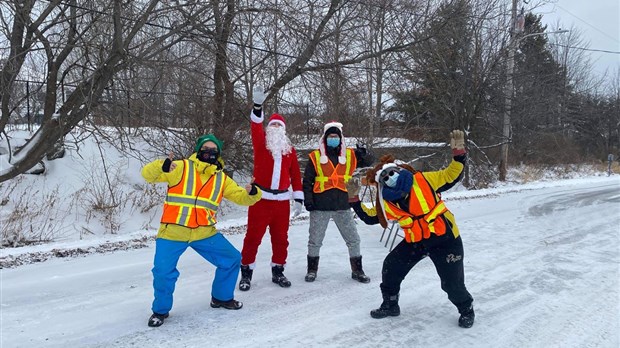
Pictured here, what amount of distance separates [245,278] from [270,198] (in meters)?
0.88

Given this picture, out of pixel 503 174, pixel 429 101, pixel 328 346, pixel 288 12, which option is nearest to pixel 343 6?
pixel 288 12

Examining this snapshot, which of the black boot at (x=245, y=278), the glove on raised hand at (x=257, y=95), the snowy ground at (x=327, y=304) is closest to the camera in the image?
the snowy ground at (x=327, y=304)

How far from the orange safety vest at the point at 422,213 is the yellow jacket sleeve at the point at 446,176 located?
6 centimetres

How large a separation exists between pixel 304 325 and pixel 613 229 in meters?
7.08

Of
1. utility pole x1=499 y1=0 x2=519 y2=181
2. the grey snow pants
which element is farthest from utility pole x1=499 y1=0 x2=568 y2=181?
the grey snow pants

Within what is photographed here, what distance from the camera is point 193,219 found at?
4035 millimetres

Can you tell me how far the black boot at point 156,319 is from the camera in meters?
3.94

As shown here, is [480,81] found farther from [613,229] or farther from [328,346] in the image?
[328,346]

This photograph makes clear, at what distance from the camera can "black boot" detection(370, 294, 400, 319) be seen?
426 cm

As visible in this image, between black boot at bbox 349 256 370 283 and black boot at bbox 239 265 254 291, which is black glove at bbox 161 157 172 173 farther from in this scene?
black boot at bbox 349 256 370 283

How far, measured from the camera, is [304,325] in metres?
4.04

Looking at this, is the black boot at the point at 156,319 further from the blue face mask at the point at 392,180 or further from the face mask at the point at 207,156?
the blue face mask at the point at 392,180

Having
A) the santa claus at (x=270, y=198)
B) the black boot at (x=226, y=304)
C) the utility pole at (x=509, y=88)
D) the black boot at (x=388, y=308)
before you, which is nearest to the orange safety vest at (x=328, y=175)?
the santa claus at (x=270, y=198)

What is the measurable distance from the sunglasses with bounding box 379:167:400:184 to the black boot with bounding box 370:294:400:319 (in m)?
1.07
